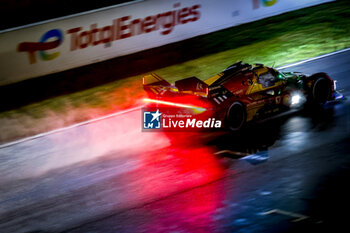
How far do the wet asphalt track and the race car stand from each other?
1.26 ft

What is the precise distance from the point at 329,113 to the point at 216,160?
348 cm

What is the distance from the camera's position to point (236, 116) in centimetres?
1062

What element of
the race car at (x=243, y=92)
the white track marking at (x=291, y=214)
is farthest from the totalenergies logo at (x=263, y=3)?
the white track marking at (x=291, y=214)

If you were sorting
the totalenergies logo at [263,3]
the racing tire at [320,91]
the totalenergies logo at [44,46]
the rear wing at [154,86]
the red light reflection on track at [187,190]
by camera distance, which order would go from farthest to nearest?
1. the totalenergies logo at [263,3]
2. the totalenergies logo at [44,46]
3. the racing tire at [320,91]
4. the rear wing at [154,86]
5. the red light reflection on track at [187,190]

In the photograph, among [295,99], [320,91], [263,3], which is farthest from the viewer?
[263,3]

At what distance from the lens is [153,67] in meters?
17.5

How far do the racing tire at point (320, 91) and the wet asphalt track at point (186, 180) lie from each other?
35cm

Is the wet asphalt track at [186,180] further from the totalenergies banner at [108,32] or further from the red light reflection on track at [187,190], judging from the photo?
the totalenergies banner at [108,32]

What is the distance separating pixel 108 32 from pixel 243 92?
825 centimetres

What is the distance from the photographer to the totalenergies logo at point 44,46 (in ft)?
52.8

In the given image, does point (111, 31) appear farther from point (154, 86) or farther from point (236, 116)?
point (236, 116)

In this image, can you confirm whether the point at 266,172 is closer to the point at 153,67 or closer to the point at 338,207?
the point at 338,207

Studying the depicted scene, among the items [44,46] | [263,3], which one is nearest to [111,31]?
[44,46]

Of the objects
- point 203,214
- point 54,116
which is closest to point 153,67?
point 54,116
